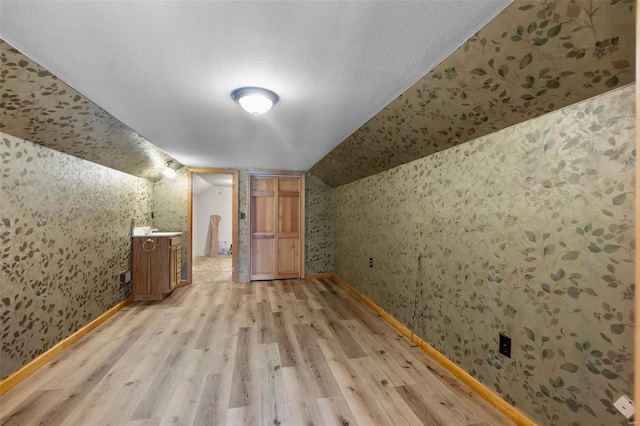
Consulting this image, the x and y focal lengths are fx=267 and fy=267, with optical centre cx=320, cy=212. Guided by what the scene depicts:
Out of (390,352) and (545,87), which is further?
(390,352)

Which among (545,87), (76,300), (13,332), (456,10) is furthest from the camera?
(76,300)

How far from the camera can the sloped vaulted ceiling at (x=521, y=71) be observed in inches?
39.3

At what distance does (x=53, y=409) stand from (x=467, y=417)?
2523mm

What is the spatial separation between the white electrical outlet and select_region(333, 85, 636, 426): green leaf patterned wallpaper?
21 millimetres

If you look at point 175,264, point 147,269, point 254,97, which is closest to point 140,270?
point 147,269

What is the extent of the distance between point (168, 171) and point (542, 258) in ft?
15.3

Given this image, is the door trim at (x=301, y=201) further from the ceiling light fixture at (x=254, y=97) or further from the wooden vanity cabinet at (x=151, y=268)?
the ceiling light fixture at (x=254, y=97)

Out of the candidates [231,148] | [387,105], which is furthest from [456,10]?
[231,148]

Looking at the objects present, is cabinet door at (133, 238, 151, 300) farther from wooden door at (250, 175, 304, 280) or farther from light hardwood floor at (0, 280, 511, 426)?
wooden door at (250, 175, 304, 280)

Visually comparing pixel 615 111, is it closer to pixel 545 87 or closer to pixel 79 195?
pixel 545 87

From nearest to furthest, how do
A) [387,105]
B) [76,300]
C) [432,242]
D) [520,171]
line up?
1. [520,171]
2. [387,105]
3. [432,242]
4. [76,300]

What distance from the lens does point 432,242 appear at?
7.61 feet

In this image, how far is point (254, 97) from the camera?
5.89 feet

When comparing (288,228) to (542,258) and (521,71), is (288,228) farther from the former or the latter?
(521,71)
